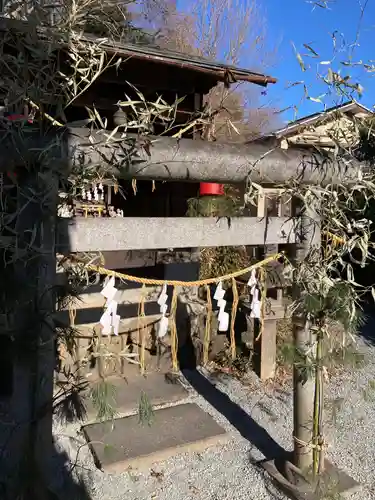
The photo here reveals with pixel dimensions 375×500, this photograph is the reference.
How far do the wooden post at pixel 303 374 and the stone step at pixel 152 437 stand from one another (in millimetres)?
984

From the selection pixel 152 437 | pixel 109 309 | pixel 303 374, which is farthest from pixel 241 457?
pixel 109 309

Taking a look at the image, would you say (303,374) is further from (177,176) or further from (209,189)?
(209,189)

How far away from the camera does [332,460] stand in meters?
3.48

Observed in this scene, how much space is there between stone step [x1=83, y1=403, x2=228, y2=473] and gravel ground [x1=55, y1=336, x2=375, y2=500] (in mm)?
69

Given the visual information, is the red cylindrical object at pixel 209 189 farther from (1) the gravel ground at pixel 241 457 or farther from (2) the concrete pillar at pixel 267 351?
(1) the gravel ground at pixel 241 457

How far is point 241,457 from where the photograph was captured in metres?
3.55

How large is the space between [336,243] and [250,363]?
293 centimetres

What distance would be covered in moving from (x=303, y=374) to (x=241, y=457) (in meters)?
1.18

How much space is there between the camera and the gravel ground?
312cm

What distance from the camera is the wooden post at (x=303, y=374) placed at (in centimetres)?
268

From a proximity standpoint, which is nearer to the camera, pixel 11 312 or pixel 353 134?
pixel 11 312

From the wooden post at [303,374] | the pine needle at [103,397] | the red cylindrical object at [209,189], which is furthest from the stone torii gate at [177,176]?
the red cylindrical object at [209,189]

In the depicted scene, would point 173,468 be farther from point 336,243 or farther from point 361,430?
point 336,243

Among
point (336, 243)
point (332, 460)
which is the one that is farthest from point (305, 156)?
point (332, 460)
